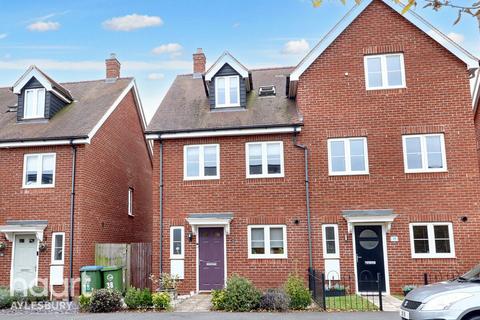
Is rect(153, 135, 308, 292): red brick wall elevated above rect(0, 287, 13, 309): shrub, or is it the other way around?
rect(153, 135, 308, 292): red brick wall

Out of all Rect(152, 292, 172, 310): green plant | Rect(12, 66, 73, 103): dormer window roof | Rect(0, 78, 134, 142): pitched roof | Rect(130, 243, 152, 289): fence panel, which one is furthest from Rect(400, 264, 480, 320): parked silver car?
Rect(12, 66, 73, 103): dormer window roof

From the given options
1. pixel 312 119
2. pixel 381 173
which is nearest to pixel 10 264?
pixel 312 119

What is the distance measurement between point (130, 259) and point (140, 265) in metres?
0.48

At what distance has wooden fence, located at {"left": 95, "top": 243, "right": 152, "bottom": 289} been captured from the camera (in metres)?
16.2

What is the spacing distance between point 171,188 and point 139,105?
7763 mm

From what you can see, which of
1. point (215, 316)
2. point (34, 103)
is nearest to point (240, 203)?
point (215, 316)

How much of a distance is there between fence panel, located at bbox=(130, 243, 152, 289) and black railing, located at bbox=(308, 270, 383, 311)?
243 inches

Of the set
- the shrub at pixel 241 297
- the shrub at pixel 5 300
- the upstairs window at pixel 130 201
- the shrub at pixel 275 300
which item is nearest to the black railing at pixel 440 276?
the shrub at pixel 275 300

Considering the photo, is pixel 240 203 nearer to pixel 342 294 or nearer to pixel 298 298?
pixel 342 294

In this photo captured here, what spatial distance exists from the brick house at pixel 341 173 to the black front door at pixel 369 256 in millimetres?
34

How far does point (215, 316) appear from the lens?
1106 cm

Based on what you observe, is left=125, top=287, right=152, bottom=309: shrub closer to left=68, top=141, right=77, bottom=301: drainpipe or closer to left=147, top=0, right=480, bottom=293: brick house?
left=147, top=0, right=480, bottom=293: brick house

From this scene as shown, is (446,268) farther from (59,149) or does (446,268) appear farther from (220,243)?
(59,149)

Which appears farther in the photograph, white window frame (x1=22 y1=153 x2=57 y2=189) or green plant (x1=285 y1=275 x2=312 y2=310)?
white window frame (x1=22 y1=153 x2=57 y2=189)
